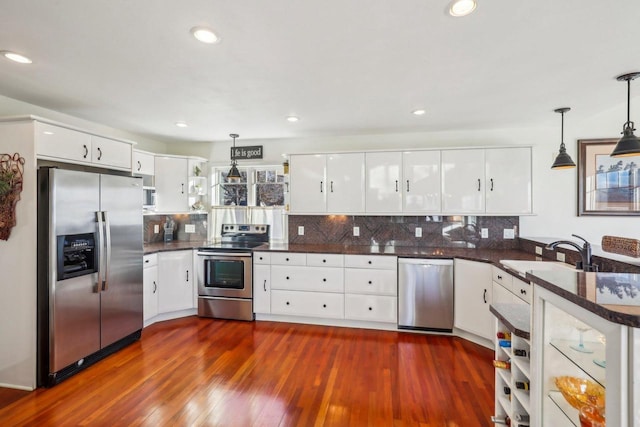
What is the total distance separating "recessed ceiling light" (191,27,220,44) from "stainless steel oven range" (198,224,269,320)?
2449 mm

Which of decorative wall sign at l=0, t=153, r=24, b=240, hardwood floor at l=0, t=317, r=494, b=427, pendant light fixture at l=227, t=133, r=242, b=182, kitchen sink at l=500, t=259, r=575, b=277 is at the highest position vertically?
pendant light fixture at l=227, t=133, r=242, b=182

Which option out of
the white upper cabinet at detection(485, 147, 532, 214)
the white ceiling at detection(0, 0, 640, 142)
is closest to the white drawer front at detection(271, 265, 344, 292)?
the white ceiling at detection(0, 0, 640, 142)

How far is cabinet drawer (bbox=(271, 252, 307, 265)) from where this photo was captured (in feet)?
11.7

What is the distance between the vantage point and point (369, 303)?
135 inches

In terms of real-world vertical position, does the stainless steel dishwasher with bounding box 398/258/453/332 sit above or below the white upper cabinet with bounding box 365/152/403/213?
below

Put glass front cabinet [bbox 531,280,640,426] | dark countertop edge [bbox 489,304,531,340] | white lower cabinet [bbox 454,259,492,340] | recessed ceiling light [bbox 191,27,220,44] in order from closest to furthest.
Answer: glass front cabinet [bbox 531,280,640,426]
dark countertop edge [bbox 489,304,531,340]
recessed ceiling light [bbox 191,27,220,44]
white lower cabinet [bbox 454,259,492,340]

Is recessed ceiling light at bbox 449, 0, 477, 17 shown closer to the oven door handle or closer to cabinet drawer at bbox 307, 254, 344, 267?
cabinet drawer at bbox 307, 254, 344, 267

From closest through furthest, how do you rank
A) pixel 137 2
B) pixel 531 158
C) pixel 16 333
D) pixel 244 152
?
pixel 137 2 < pixel 16 333 < pixel 531 158 < pixel 244 152

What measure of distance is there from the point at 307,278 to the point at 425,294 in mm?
1348

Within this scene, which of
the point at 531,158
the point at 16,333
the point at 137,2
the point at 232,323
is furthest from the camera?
the point at 232,323

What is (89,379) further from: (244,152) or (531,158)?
(531,158)

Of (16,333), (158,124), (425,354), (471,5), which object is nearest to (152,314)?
(16,333)

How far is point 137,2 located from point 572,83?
9.78ft

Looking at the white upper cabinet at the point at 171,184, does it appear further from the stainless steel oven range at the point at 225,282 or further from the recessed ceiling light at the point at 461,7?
the recessed ceiling light at the point at 461,7
